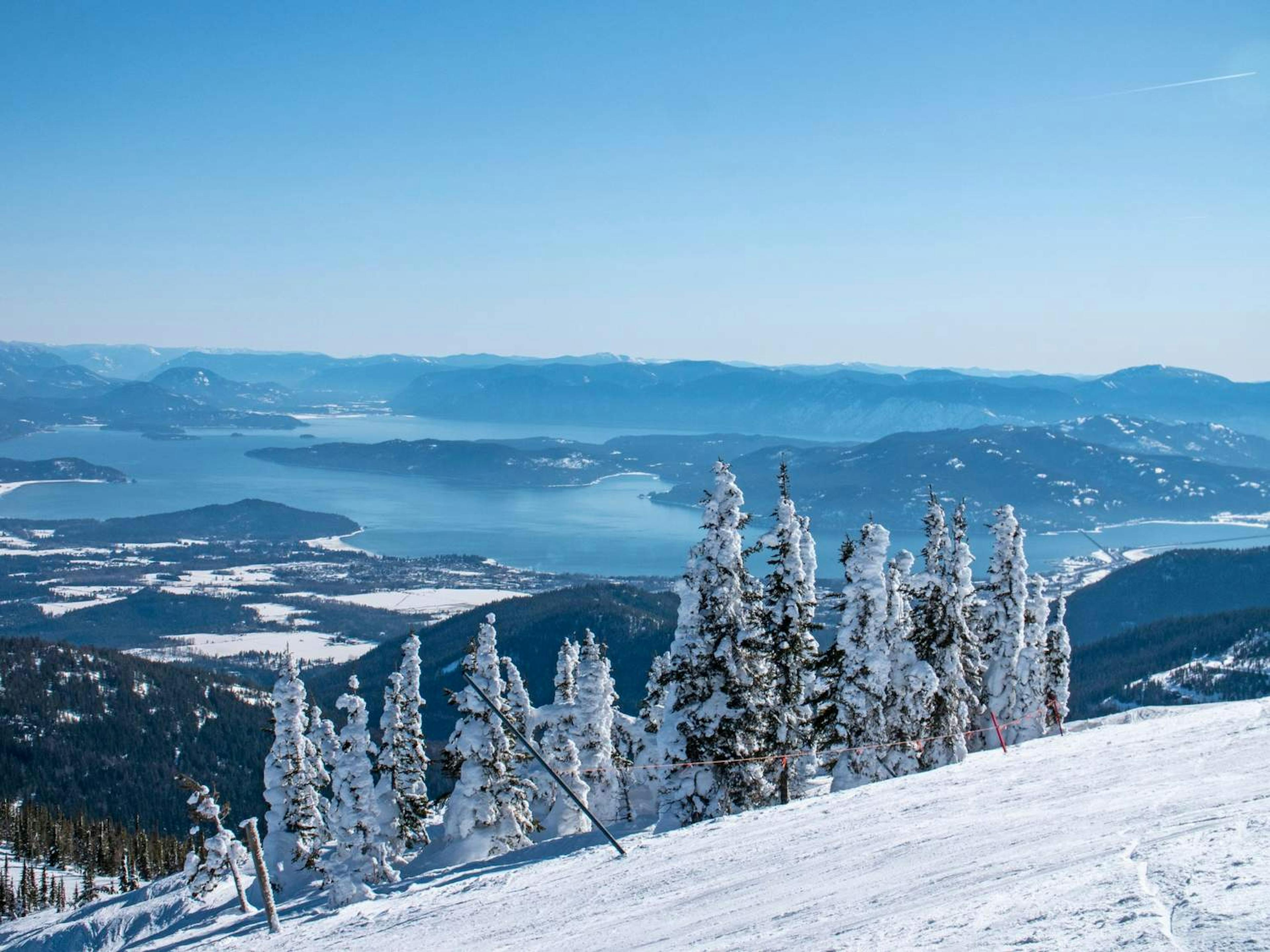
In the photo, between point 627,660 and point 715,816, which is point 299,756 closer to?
point 715,816

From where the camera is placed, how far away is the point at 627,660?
6727 inches

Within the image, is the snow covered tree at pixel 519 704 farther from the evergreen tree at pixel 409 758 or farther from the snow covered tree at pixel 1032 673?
the snow covered tree at pixel 1032 673

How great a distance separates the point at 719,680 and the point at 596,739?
13.0 meters

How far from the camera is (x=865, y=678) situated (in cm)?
3198

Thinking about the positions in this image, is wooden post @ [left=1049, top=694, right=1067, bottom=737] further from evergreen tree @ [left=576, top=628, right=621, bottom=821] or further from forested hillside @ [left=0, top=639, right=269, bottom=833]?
forested hillside @ [left=0, top=639, right=269, bottom=833]

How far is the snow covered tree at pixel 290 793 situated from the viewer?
41969 millimetres

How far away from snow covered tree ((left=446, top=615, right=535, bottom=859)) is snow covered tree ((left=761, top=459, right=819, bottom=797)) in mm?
12188

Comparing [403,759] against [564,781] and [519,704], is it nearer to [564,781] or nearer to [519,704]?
[519,704]

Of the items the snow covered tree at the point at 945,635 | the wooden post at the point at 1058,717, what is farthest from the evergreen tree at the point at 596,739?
the wooden post at the point at 1058,717

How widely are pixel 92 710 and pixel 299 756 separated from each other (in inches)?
5115

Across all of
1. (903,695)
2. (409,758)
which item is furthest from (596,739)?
(903,695)

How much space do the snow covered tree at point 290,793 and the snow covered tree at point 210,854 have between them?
1.70 meters

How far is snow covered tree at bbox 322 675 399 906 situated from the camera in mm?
36281

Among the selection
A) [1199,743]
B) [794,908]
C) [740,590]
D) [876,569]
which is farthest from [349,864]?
[1199,743]
